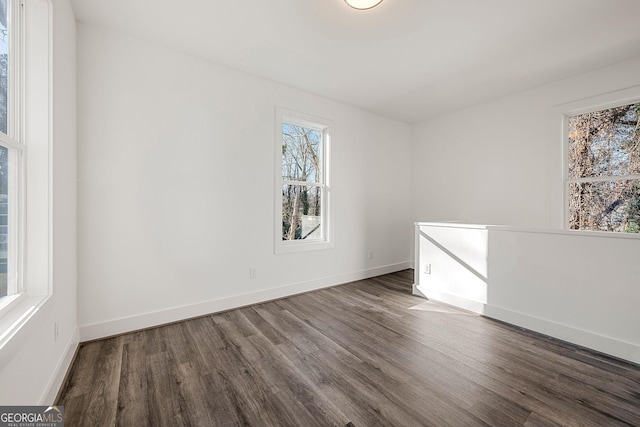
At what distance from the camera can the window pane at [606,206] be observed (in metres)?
2.85

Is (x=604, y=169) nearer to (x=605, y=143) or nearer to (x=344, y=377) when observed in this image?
(x=605, y=143)

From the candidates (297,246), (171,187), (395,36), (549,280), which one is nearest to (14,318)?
(171,187)

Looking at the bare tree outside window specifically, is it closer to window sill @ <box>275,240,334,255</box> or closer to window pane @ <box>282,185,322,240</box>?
window pane @ <box>282,185,322,240</box>

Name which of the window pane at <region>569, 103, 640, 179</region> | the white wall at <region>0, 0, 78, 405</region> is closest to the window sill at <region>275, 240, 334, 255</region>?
the white wall at <region>0, 0, 78, 405</region>

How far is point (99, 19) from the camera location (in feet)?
7.28

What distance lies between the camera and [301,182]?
145 inches

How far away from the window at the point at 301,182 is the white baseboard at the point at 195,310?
1.70 ft

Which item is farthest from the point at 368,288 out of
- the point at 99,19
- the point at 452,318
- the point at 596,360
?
the point at 99,19

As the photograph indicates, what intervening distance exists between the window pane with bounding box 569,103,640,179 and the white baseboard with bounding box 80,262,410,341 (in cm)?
327

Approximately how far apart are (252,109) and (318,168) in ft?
4.09

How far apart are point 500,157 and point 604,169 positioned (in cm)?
106

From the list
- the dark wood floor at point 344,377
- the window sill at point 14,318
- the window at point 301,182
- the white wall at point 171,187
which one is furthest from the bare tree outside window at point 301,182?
the window sill at point 14,318

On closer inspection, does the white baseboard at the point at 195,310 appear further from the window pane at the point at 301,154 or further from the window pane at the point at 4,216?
the window pane at the point at 301,154

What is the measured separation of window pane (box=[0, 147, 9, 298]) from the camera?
4.26ft
